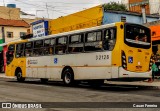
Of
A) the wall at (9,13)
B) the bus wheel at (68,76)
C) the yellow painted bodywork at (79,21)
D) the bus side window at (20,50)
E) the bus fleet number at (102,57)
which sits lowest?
the bus wheel at (68,76)

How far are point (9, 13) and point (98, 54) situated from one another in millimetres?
55519

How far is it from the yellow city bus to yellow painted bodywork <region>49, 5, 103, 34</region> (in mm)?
8263

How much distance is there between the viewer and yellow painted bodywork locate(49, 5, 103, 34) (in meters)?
28.8

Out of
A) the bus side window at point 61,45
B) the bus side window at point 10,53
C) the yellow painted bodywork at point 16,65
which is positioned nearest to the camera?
the bus side window at point 61,45

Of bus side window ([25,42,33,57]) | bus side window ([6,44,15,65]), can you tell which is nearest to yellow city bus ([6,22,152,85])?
bus side window ([25,42,33,57])

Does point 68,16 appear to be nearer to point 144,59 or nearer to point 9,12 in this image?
point 144,59

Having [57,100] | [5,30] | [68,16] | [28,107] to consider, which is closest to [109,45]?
[57,100]

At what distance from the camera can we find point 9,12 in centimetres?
6938

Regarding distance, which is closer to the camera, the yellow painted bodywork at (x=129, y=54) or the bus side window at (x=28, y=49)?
the yellow painted bodywork at (x=129, y=54)

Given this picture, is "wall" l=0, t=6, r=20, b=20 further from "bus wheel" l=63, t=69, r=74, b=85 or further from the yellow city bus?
"bus wheel" l=63, t=69, r=74, b=85

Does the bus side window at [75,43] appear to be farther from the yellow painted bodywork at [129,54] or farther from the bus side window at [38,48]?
the bus side window at [38,48]

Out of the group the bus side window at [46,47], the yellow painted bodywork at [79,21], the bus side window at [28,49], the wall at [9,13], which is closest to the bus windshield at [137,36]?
the bus side window at [46,47]

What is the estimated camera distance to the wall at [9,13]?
224 ft

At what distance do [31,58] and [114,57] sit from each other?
8.43 m
